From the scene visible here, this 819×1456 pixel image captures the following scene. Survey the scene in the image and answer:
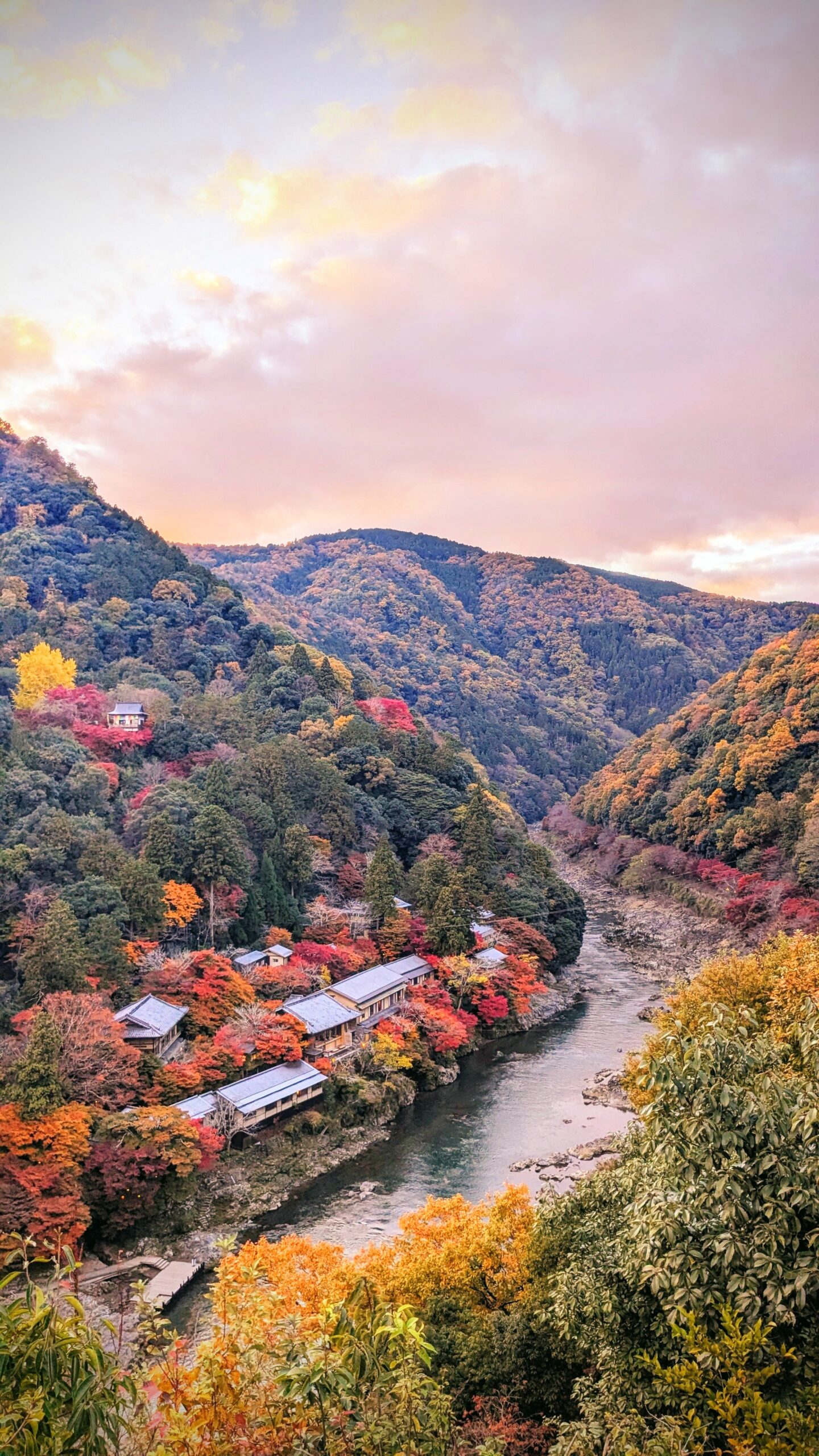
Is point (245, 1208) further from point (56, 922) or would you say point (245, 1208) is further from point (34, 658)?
point (34, 658)

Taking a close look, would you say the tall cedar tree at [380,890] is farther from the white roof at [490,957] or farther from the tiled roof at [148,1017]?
the tiled roof at [148,1017]

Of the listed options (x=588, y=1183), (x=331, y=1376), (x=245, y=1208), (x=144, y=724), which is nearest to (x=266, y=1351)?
(x=331, y=1376)

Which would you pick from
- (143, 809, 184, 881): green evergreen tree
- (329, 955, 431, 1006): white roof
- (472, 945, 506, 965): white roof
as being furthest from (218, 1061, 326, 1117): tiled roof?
(472, 945, 506, 965): white roof

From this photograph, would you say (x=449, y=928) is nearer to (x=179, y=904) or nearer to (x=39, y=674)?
(x=179, y=904)

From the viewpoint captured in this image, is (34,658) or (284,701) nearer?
(34,658)

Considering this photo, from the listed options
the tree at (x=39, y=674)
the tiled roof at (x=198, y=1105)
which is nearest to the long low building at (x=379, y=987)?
the tiled roof at (x=198, y=1105)

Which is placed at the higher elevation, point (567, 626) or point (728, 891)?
point (567, 626)

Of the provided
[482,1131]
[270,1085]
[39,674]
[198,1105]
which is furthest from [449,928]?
[39,674]
